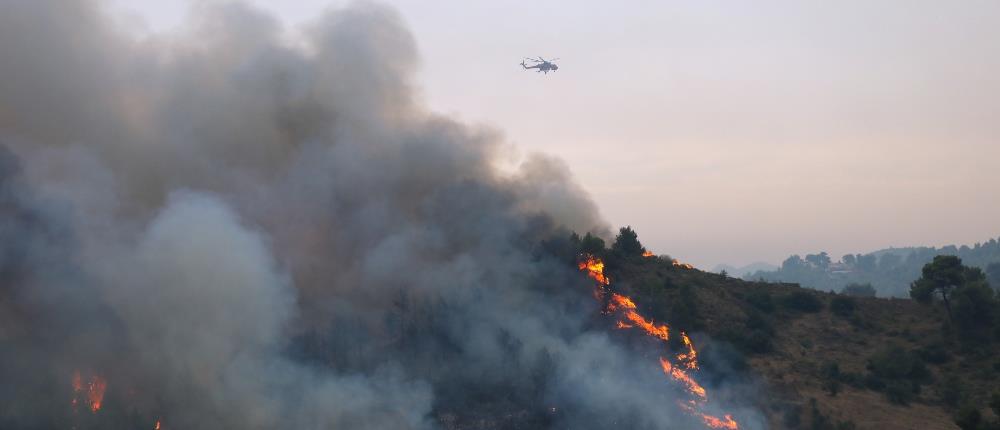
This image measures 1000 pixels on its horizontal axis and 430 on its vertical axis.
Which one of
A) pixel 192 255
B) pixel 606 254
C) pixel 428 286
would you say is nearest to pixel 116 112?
pixel 192 255

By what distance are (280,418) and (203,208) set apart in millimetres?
18375

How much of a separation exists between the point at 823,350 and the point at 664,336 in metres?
13.3

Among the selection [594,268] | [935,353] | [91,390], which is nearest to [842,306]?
[935,353]

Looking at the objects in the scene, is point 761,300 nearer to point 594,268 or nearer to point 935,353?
point 935,353

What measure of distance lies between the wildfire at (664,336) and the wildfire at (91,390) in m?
36.9

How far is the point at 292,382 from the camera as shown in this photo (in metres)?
51.8

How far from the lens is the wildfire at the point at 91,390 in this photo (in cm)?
5356

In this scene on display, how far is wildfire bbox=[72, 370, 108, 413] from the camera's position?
53562mm

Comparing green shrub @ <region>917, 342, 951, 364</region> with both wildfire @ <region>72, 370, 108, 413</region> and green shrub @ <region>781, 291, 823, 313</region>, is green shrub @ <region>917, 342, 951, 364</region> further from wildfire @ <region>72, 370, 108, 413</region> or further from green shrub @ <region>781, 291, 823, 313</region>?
wildfire @ <region>72, 370, 108, 413</region>

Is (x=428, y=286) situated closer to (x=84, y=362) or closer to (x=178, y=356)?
(x=178, y=356)

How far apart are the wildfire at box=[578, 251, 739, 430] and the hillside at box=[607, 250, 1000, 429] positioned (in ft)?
4.20

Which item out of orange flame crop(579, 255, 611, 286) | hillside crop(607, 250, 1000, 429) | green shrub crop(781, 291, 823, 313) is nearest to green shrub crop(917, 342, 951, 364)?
hillside crop(607, 250, 1000, 429)

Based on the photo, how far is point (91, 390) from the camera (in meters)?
54.2

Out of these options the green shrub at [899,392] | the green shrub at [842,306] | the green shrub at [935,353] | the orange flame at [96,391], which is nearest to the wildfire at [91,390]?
the orange flame at [96,391]
